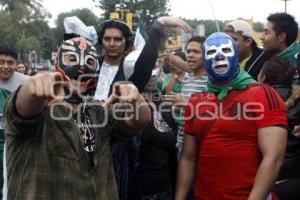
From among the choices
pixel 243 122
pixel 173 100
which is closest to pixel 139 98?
pixel 243 122

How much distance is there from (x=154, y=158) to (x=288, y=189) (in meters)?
0.96

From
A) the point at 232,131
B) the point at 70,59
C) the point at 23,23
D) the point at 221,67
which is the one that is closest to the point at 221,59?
the point at 221,67

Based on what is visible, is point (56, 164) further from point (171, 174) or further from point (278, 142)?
point (171, 174)

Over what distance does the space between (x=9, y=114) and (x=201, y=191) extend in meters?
1.34

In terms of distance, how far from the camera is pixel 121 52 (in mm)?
3586

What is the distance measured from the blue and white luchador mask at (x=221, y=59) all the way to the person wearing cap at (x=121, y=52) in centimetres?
58

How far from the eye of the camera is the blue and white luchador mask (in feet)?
9.32

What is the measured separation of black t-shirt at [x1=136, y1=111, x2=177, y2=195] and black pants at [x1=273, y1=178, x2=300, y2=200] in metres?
0.78

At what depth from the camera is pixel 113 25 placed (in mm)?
3609

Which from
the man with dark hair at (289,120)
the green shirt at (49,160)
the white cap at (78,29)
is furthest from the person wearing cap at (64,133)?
the white cap at (78,29)

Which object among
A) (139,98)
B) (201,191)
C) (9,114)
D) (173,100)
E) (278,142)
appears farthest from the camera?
(173,100)

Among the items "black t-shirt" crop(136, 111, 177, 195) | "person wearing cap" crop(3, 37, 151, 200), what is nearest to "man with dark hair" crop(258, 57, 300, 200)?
"black t-shirt" crop(136, 111, 177, 195)

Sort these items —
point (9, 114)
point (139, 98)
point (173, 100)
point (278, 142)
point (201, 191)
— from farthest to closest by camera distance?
point (173, 100) < point (201, 191) < point (278, 142) < point (139, 98) < point (9, 114)

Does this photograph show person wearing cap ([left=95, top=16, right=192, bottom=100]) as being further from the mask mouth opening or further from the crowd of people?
the mask mouth opening
